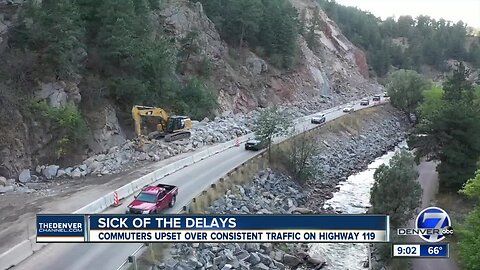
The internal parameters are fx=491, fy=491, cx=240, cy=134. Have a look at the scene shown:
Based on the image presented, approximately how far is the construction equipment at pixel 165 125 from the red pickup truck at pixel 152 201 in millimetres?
15782

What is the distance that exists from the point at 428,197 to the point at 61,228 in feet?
111

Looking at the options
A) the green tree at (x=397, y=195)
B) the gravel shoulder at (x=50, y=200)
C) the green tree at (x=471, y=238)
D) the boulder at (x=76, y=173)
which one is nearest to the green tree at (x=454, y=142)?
the green tree at (x=397, y=195)

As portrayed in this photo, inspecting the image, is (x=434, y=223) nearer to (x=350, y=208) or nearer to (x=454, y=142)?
(x=350, y=208)

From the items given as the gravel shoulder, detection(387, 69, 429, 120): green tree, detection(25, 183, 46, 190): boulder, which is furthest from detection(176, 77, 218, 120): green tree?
detection(387, 69, 429, 120): green tree

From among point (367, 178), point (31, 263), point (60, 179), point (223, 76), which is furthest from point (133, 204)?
point (223, 76)

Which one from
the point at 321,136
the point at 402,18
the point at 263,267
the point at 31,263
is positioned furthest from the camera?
the point at 402,18

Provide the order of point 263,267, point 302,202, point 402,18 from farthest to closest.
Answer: point 402,18
point 302,202
point 263,267

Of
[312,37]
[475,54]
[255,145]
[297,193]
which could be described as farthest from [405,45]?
[297,193]

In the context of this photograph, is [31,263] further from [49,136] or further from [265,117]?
[265,117]

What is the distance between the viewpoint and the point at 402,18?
186 metres

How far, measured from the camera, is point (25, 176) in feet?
114

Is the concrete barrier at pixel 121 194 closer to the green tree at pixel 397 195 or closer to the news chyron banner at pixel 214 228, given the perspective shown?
the news chyron banner at pixel 214 228

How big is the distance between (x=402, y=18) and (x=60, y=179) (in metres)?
175

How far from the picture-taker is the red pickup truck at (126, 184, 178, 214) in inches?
1017
